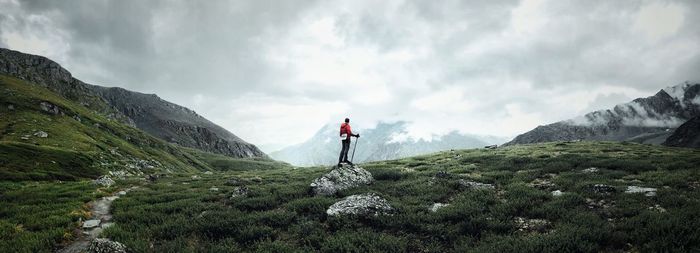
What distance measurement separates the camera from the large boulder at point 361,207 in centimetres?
1319

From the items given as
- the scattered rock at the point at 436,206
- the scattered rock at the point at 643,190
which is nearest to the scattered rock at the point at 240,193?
the scattered rock at the point at 436,206

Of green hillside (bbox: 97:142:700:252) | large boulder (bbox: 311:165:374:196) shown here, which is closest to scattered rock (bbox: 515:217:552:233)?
green hillside (bbox: 97:142:700:252)

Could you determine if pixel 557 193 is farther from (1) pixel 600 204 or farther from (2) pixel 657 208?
(2) pixel 657 208

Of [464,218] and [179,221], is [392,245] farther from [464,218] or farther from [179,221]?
[179,221]

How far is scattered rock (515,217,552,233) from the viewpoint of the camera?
10.8 metres

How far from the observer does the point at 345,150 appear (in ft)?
77.4

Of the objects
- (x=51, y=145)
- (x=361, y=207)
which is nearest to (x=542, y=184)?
(x=361, y=207)

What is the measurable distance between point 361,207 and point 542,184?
9.93 m

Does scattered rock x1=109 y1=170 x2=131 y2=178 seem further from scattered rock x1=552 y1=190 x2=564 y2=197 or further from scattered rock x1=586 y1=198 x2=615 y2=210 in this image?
scattered rock x1=586 y1=198 x2=615 y2=210

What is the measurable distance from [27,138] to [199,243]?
65.2 m

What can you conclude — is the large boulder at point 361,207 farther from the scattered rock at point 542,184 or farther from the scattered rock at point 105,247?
the scattered rock at point 542,184

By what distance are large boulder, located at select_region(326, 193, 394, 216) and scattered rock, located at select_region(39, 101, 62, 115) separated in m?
105

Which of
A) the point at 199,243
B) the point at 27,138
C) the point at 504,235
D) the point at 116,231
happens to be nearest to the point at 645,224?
the point at 504,235

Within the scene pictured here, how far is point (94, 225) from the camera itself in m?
13.1
